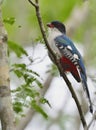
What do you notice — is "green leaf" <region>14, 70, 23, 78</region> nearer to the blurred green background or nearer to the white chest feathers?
the white chest feathers

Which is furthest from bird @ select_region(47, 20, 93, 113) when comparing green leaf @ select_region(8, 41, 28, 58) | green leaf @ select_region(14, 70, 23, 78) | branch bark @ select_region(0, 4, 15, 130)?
branch bark @ select_region(0, 4, 15, 130)

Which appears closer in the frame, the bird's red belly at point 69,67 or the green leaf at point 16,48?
the green leaf at point 16,48

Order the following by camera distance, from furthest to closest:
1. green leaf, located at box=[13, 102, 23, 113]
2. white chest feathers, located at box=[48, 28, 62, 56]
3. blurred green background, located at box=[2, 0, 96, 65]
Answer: blurred green background, located at box=[2, 0, 96, 65]
white chest feathers, located at box=[48, 28, 62, 56]
green leaf, located at box=[13, 102, 23, 113]

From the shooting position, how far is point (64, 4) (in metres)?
7.97

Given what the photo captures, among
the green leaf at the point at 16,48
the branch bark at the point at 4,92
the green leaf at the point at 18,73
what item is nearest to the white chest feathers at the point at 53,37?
the green leaf at the point at 16,48

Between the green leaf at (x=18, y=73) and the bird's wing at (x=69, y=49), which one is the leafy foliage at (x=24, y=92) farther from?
the bird's wing at (x=69, y=49)

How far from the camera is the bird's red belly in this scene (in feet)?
15.3

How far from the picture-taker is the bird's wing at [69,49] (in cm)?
472

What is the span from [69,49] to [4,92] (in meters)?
1.37

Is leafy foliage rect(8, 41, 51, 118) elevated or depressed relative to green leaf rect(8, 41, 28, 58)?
depressed

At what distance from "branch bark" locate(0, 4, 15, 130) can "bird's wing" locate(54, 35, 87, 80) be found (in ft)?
3.81

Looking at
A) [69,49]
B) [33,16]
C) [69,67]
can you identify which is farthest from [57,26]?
[33,16]

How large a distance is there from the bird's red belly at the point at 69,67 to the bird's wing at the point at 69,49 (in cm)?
4

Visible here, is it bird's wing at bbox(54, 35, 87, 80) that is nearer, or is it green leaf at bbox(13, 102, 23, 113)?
green leaf at bbox(13, 102, 23, 113)
